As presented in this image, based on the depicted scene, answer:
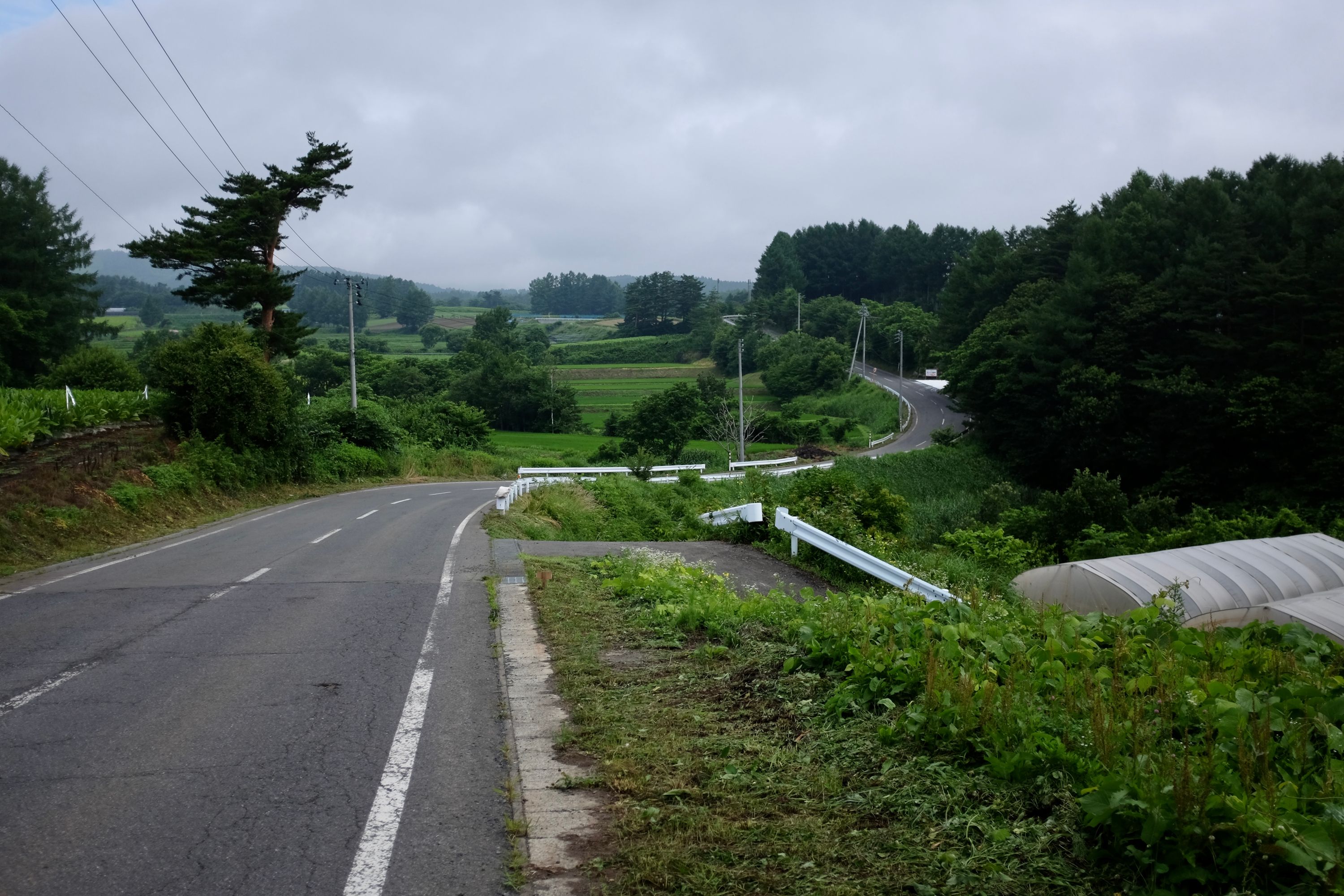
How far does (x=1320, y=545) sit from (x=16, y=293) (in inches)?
2240

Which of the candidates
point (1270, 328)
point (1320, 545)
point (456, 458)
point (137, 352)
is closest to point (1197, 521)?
point (1320, 545)

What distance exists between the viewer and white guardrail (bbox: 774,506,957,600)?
29.7 ft

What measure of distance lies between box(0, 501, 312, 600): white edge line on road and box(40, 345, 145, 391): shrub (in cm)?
1187

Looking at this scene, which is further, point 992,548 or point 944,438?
point 944,438

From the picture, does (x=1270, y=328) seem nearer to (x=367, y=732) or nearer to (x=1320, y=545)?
(x=1320, y=545)

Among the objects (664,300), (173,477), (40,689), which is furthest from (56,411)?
(664,300)

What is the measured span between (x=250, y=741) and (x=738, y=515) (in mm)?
10653

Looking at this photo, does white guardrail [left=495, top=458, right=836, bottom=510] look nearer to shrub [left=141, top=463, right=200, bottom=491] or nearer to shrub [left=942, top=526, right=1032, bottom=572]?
shrub [left=942, top=526, right=1032, bottom=572]

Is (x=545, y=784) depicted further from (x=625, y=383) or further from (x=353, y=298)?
(x=625, y=383)

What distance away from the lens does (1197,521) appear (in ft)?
84.3

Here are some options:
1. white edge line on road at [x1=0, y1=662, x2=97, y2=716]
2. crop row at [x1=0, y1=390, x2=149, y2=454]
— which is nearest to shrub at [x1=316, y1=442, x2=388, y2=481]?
crop row at [x1=0, y1=390, x2=149, y2=454]

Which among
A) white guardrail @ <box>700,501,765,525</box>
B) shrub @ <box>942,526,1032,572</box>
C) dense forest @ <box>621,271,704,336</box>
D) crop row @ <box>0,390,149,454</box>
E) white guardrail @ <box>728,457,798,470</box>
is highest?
dense forest @ <box>621,271,704,336</box>

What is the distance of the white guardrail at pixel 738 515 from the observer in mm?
14820

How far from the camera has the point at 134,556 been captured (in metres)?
15.1
